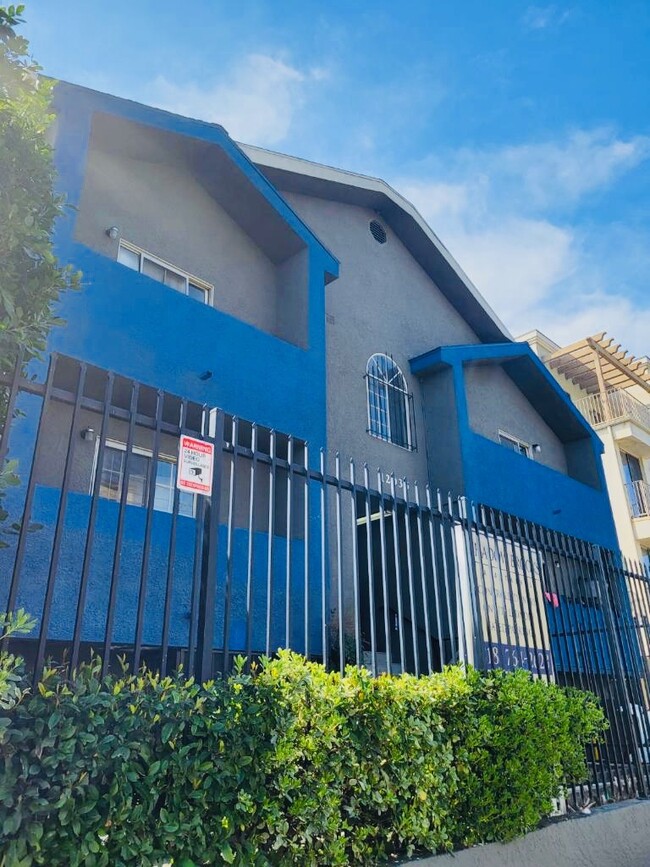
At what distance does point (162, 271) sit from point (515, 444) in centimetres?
929

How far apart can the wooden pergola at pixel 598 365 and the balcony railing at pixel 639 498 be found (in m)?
3.35

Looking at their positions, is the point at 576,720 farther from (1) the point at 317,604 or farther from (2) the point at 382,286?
(2) the point at 382,286

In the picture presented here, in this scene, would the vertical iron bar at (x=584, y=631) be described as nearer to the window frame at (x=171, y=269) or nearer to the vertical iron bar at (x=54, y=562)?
the vertical iron bar at (x=54, y=562)

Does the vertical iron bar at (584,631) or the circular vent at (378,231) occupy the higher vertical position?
the circular vent at (378,231)

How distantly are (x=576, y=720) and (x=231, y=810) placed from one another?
142 inches

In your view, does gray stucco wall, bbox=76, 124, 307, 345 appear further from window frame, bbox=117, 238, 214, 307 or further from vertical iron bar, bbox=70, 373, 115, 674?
vertical iron bar, bbox=70, 373, 115, 674

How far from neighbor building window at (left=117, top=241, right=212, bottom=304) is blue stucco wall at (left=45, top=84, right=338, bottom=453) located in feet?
2.87

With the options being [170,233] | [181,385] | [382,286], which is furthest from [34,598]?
[382,286]

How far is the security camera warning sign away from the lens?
148 inches

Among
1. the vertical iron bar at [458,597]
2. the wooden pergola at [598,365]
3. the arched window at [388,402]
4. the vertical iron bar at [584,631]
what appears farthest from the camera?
the wooden pergola at [598,365]

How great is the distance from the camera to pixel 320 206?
13.2 meters

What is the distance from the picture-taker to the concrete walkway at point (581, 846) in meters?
4.39

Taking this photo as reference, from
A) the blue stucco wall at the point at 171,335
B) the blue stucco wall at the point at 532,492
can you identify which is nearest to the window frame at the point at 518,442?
the blue stucco wall at the point at 532,492

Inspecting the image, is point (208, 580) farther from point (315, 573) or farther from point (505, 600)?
point (315, 573)
